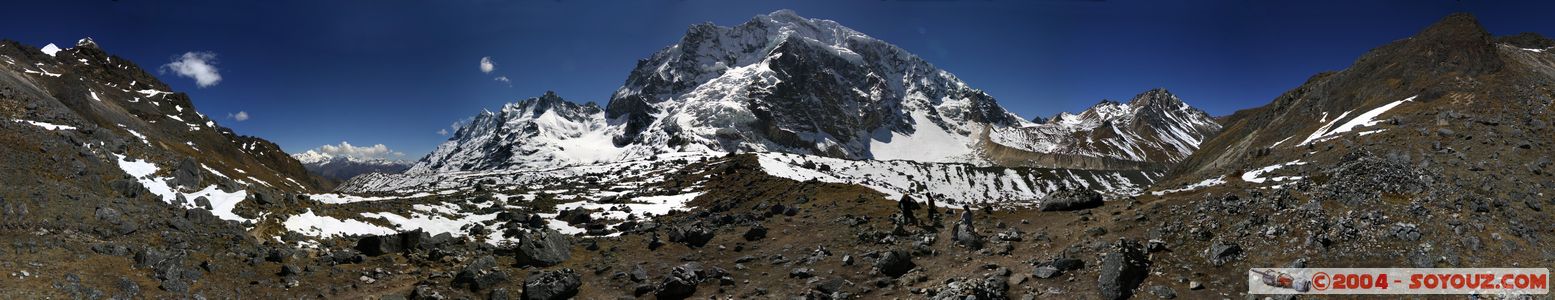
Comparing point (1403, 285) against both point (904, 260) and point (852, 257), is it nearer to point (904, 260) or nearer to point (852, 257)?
point (904, 260)

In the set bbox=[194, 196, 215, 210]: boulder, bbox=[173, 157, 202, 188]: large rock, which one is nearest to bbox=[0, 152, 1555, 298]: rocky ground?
bbox=[194, 196, 215, 210]: boulder

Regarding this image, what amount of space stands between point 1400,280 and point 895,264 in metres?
13.4

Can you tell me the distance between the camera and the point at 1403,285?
1548 centimetres

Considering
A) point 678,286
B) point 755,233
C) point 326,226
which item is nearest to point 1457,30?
point 755,233

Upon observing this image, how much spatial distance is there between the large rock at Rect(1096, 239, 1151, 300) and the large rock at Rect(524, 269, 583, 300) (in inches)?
662

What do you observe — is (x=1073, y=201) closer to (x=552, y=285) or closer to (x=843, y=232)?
(x=843, y=232)

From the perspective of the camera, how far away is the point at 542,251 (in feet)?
86.5

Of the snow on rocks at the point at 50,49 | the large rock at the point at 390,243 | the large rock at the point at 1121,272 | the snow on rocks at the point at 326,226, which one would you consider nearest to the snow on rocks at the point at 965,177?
the snow on rocks at the point at 326,226

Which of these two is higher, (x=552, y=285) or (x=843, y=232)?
(x=843, y=232)

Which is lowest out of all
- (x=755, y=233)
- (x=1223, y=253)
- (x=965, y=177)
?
(x=1223, y=253)

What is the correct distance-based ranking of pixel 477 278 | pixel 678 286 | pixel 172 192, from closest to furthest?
pixel 678 286 → pixel 477 278 → pixel 172 192

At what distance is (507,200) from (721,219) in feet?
89.6

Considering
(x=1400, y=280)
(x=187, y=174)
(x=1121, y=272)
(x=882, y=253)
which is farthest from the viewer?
(x=187, y=174)

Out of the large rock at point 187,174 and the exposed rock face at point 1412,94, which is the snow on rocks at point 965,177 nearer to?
the exposed rock face at point 1412,94
